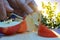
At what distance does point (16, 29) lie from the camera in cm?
71

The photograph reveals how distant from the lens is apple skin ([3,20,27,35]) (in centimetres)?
69

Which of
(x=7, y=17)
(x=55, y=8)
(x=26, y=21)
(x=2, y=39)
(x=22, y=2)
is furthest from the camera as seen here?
A: (x=55, y=8)

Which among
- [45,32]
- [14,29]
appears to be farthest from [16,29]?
[45,32]

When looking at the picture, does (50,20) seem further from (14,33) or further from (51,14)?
(14,33)

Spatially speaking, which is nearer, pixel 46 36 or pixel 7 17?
pixel 46 36

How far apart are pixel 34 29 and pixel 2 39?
0.23 meters

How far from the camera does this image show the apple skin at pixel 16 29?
27.0 inches

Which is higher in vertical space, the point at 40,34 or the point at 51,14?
the point at 51,14

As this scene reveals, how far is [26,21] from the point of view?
750 mm

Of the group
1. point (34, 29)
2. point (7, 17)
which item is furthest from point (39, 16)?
point (7, 17)

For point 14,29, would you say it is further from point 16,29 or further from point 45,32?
point 45,32

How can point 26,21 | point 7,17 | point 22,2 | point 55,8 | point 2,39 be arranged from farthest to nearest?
point 55,8 → point 22,2 → point 7,17 → point 26,21 → point 2,39

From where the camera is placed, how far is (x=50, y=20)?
1281 millimetres

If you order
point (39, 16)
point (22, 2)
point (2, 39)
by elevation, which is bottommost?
point (2, 39)
